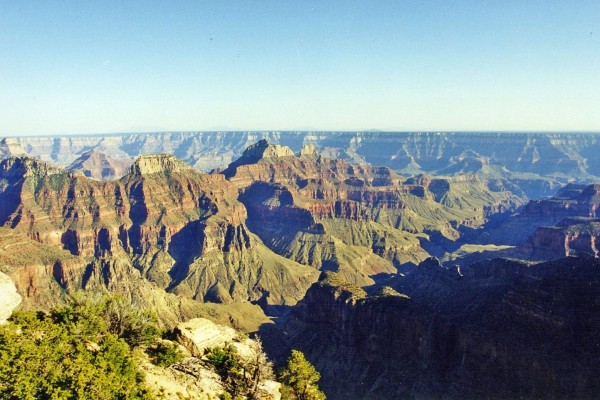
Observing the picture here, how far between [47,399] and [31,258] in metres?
146

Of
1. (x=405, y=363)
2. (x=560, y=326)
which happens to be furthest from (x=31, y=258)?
(x=560, y=326)

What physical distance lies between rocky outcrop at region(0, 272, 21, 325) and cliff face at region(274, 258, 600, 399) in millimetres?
72070

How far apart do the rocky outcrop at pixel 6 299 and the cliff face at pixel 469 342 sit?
7207 centimetres

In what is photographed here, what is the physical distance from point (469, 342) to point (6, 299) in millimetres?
84747

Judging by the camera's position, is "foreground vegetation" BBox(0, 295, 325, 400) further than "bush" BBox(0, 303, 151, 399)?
Yes

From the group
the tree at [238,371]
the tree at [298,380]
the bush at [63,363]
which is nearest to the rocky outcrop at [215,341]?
the tree at [238,371]

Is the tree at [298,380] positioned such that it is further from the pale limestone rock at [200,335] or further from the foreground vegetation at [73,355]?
the foreground vegetation at [73,355]

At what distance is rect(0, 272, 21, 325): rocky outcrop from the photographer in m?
46.4

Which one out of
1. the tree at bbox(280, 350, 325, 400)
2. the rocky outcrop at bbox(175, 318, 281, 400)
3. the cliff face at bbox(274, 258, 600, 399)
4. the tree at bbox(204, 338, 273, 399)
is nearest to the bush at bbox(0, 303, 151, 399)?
the tree at bbox(204, 338, 273, 399)

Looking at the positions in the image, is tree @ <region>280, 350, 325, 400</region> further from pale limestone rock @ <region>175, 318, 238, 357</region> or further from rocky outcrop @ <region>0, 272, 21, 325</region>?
rocky outcrop @ <region>0, 272, 21, 325</region>

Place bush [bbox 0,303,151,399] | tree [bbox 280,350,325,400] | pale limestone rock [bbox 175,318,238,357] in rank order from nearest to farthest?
bush [bbox 0,303,151,399] < pale limestone rock [bbox 175,318,238,357] < tree [bbox 280,350,325,400]

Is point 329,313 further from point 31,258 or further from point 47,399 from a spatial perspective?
point 31,258

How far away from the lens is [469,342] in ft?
298

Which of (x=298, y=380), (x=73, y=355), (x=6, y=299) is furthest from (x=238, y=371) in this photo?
(x=6, y=299)
